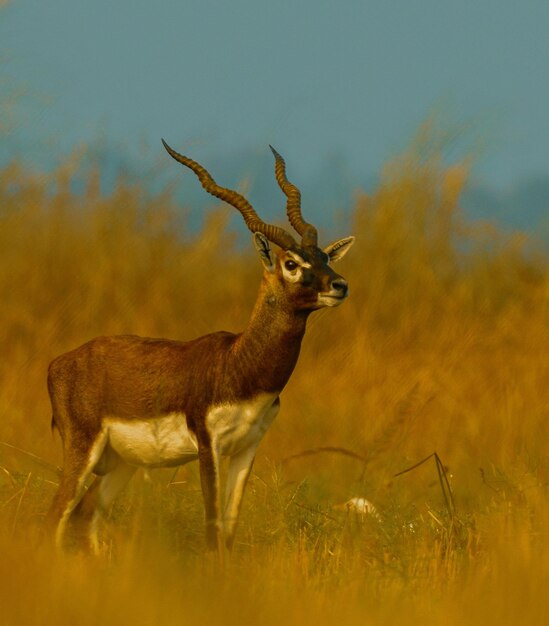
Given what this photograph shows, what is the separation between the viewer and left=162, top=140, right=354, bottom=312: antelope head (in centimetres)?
638

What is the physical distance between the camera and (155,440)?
22.0 ft

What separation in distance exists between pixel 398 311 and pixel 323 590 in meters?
6.85

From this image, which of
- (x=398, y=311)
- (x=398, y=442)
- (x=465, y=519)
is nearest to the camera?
(x=465, y=519)

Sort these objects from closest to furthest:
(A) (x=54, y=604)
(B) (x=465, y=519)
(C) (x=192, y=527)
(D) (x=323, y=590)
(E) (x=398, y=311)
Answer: (A) (x=54, y=604), (D) (x=323, y=590), (C) (x=192, y=527), (B) (x=465, y=519), (E) (x=398, y=311)

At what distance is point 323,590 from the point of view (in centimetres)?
514

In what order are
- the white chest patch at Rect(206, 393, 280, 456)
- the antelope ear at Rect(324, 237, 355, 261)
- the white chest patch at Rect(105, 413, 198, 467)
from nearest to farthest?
the white chest patch at Rect(206, 393, 280, 456) → the white chest patch at Rect(105, 413, 198, 467) → the antelope ear at Rect(324, 237, 355, 261)

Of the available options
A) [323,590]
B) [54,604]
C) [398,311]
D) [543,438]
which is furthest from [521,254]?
[54,604]

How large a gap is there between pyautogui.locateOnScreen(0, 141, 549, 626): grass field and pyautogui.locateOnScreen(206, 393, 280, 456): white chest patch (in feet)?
1.00

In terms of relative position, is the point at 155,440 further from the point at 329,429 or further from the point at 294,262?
the point at 329,429

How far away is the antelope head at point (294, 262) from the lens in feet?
20.9

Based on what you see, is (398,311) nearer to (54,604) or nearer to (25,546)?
(25,546)

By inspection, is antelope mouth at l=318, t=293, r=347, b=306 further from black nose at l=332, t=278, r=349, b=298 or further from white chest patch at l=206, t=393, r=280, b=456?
white chest patch at l=206, t=393, r=280, b=456

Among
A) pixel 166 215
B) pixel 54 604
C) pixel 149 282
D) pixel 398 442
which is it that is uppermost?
pixel 166 215

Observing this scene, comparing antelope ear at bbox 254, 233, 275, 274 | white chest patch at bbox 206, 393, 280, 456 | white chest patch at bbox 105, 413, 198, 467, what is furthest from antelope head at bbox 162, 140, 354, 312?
white chest patch at bbox 105, 413, 198, 467
